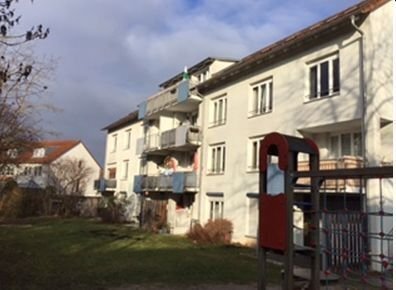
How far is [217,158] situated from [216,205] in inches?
113

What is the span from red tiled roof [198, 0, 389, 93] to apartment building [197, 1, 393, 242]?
0.05 metres

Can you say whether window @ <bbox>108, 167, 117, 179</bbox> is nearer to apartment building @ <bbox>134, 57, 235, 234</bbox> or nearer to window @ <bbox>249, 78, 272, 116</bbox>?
apartment building @ <bbox>134, 57, 235, 234</bbox>

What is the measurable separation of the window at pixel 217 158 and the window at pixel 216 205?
143 cm

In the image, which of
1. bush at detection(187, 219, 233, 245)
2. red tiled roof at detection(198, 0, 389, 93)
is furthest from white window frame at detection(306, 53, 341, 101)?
bush at detection(187, 219, 233, 245)

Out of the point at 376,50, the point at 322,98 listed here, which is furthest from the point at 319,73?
the point at 376,50

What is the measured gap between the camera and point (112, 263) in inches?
555

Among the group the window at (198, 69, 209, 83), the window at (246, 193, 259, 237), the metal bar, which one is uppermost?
the window at (198, 69, 209, 83)

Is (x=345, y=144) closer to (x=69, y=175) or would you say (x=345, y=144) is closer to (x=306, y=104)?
(x=306, y=104)

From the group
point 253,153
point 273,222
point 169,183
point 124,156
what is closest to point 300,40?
point 253,153

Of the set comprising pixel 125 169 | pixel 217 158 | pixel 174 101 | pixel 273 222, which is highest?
pixel 174 101

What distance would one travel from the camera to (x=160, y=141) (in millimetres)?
30750

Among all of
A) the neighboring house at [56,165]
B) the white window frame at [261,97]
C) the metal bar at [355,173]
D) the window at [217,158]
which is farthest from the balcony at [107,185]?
the metal bar at [355,173]

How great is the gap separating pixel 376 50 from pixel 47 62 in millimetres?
12180

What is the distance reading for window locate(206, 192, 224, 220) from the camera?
2408 cm
